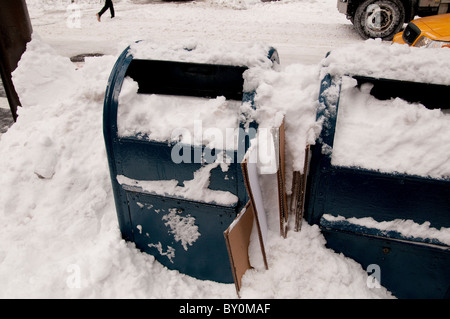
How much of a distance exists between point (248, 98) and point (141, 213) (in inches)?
43.5

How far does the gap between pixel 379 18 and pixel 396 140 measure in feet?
23.5

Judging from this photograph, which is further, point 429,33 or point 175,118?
point 429,33

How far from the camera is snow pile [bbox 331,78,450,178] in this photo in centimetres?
182

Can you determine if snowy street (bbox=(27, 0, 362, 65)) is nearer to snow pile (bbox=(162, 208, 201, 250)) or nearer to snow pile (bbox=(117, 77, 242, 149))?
snow pile (bbox=(117, 77, 242, 149))

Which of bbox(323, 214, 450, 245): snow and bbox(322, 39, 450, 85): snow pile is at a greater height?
bbox(322, 39, 450, 85): snow pile

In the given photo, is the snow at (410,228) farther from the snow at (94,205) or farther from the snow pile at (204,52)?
the snow pile at (204,52)

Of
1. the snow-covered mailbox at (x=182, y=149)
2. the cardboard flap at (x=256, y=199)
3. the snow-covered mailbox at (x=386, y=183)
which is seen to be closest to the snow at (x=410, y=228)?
the snow-covered mailbox at (x=386, y=183)

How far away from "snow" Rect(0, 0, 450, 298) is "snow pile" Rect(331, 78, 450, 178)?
7.5 inches

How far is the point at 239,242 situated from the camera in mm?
1975

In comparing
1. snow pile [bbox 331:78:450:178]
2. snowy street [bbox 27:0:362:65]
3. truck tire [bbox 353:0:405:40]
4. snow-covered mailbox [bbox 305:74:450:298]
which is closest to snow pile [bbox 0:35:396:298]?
snow-covered mailbox [bbox 305:74:450:298]

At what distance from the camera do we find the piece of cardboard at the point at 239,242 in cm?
185

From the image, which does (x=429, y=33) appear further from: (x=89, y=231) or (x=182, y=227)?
(x=89, y=231)

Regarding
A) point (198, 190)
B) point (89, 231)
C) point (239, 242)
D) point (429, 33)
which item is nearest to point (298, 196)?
point (239, 242)
